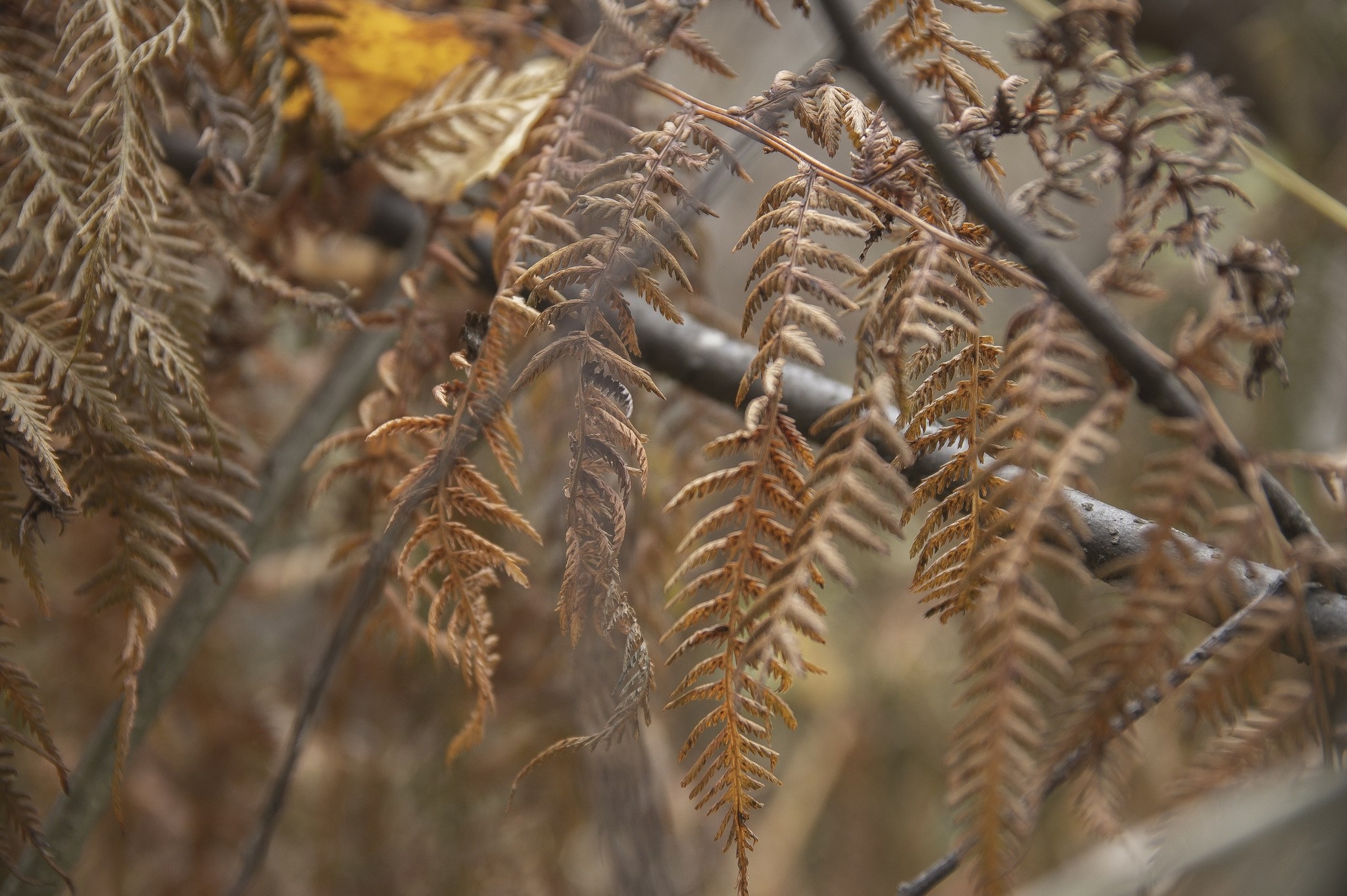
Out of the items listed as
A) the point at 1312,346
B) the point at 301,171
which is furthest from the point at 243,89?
the point at 1312,346

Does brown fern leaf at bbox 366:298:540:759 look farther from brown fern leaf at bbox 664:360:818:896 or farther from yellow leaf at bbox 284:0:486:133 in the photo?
yellow leaf at bbox 284:0:486:133

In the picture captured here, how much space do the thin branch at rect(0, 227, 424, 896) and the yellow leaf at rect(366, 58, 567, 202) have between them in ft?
0.19

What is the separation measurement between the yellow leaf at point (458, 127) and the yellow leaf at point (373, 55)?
3 cm

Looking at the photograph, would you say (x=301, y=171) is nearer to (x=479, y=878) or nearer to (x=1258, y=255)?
(x=1258, y=255)

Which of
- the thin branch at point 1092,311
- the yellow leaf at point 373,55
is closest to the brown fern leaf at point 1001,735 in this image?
the thin branch at point 1092,311

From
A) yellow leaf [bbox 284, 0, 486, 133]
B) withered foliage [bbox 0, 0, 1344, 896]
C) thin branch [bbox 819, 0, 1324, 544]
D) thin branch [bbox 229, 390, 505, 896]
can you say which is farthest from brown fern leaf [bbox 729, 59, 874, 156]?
yellow leaf [bbox 284, 0, 486, 133]

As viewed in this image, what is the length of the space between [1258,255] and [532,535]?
41 centimetres

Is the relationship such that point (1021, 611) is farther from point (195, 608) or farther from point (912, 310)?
point (195, 608)

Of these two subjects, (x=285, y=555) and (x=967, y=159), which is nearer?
(x=967, y=159)

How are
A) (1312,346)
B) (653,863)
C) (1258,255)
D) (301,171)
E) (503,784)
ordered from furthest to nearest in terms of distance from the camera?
1. (1312,346)
2. (503,784)
3. (301,171)
4. (653,863)
5. (1258,255)

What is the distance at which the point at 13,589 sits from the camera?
43.8 inches

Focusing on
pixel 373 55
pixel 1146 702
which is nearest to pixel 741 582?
pixel 1146 702

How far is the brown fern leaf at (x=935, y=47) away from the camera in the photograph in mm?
481

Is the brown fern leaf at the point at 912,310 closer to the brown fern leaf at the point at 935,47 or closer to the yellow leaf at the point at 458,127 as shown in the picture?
the brown fern leaf at the point at 935,47
